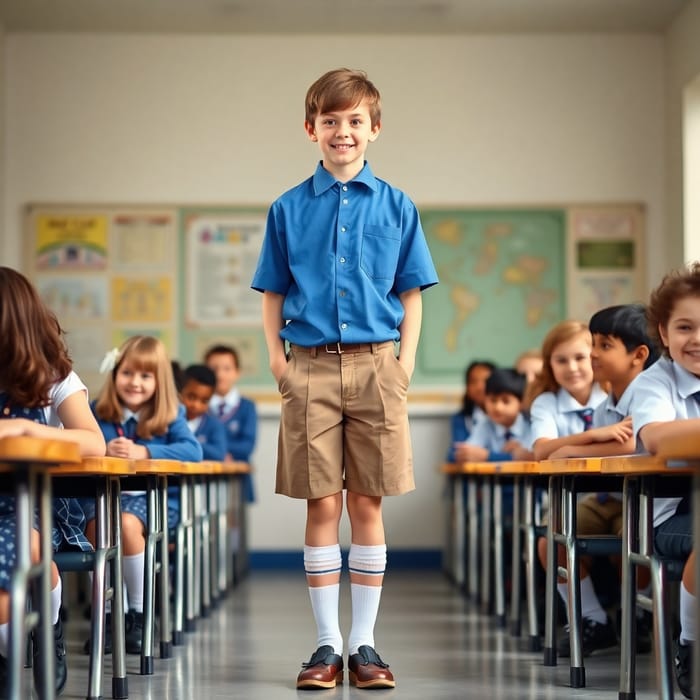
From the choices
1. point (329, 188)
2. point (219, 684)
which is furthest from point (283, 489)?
point (329, 188)

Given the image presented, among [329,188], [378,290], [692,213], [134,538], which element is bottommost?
[134,538]

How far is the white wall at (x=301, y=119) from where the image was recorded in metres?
7.17

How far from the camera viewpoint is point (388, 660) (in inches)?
127

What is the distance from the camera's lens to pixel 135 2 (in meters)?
6.72

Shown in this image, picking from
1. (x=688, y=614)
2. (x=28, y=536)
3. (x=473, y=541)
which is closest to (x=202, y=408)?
(x=473, y=541)

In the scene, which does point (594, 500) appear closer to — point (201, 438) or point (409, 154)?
point (201, 438)

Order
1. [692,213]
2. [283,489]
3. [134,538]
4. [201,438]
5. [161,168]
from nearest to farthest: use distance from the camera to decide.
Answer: [283,489] < [134,538] < [201,438] < [692,213] < [161,168]

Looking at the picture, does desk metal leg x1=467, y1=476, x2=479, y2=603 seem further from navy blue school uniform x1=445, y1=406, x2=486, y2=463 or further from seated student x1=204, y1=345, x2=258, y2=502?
seated student x1=204, y1=345, x2=258, y2=502

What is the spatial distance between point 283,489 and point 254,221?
4704 millimetres

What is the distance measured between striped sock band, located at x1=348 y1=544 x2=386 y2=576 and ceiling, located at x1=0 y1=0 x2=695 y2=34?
4.64 m

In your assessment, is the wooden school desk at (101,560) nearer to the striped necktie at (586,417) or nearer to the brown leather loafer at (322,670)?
the brown leather loafer at (322,670)

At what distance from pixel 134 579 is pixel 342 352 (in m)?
1.14

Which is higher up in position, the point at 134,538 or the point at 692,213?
the point at 692,213

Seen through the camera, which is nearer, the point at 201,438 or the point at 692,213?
the point at 201,438
